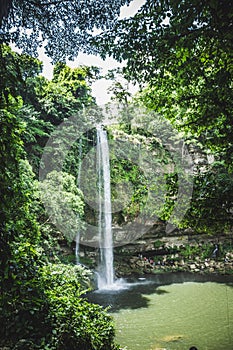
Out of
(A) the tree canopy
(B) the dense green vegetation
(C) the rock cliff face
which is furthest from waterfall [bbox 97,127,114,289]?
(A) the tree canopy

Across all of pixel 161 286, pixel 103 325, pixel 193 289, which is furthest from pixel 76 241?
pixel 103 325

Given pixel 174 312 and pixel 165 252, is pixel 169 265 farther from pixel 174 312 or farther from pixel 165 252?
pixel 174 312

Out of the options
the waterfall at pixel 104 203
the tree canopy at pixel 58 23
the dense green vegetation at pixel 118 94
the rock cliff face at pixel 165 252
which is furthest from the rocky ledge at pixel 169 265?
the tree canopy at pixel 58 23

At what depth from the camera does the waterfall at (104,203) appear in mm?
14320

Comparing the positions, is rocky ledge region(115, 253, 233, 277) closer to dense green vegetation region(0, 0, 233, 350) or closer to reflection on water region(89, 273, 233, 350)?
reflection on water region(89, 273, 233, 350)

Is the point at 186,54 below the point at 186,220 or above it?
above

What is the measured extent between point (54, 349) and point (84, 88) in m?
13.2

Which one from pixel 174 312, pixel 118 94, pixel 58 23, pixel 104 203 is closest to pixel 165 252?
pixel 104 203

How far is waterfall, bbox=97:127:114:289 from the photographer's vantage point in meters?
14.3

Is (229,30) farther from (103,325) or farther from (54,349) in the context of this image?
(103,325)

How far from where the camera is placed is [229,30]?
2463 millimetres

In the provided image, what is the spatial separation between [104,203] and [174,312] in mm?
7416

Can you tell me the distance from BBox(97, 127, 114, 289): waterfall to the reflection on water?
7.35 ft

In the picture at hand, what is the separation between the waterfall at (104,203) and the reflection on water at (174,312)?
2239mm
